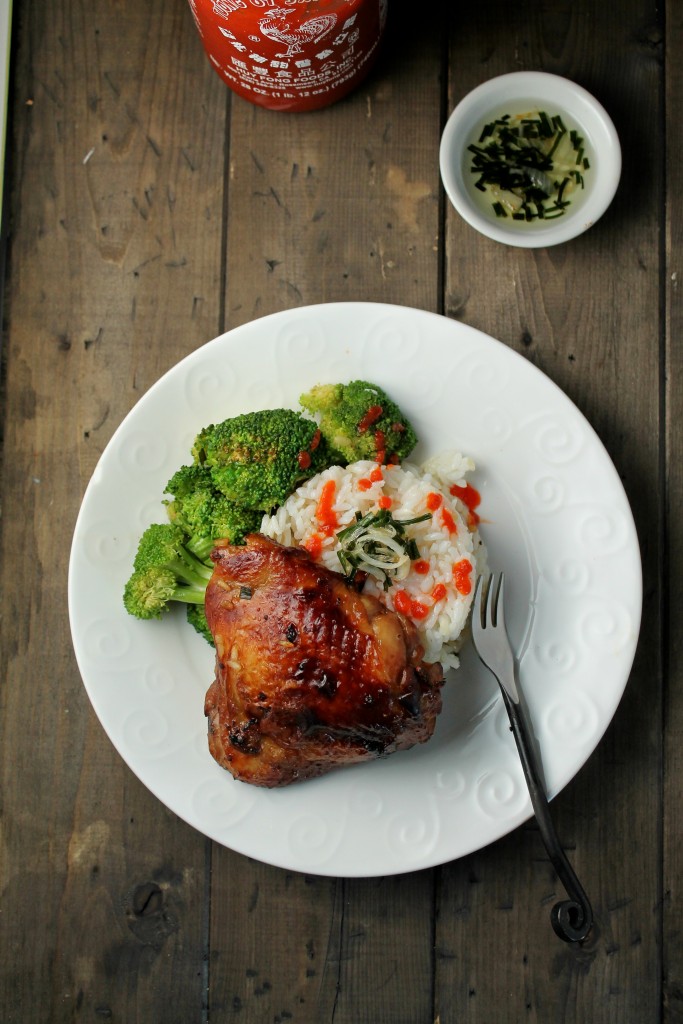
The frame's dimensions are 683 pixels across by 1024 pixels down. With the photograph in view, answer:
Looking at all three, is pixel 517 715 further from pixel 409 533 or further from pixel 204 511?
pixel 204 511

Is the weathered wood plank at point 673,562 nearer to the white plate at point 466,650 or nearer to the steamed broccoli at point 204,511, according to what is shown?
the white plate at point 466,650

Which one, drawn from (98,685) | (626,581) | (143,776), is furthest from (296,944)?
(626,581)

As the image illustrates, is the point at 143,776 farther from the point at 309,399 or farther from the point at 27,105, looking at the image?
the point at 27,105

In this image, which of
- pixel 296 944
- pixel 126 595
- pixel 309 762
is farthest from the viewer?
pixel 296 944

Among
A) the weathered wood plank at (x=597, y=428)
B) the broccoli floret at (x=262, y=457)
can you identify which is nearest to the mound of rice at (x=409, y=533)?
the broccoli floret at (x=262, y=457)

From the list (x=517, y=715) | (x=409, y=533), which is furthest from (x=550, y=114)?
(x=517, y=715)

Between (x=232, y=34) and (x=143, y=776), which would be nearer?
(x=232, y=34)
